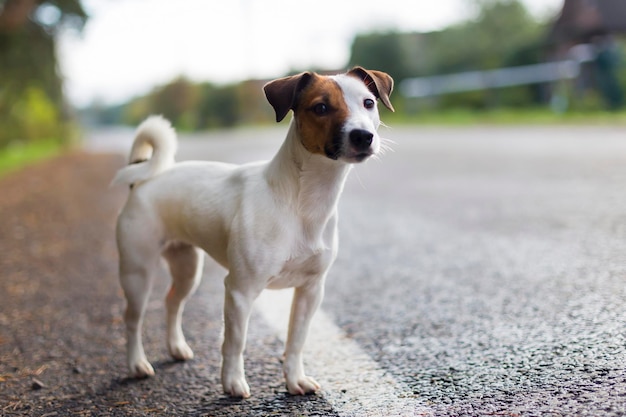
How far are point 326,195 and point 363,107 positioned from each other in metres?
0.37

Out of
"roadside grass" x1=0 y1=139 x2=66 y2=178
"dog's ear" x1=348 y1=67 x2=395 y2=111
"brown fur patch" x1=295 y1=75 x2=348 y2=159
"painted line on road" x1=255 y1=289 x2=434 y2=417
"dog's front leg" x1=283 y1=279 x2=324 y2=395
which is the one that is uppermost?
"dog's ear" x1=348 y1=67 x2=395 y2=111

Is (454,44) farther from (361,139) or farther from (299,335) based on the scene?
(361,139)

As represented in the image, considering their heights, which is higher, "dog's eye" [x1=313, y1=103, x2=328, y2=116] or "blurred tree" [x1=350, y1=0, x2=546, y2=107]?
"blurred tree" [x1=350, y1=0, x2=546, y2=107]

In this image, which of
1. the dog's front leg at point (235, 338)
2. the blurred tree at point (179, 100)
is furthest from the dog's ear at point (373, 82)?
the blurred tree at point (179, 100)

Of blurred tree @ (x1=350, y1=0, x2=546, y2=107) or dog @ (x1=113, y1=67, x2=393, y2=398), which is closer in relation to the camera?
dog @ (x1=113, y1=67, x2=393, y2=398)

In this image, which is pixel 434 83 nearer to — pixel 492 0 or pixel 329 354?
pixel 492 0

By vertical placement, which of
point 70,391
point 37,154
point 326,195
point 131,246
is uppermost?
point 326,195

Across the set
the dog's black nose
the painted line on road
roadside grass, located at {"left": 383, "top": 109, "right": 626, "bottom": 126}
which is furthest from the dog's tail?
roadside grass, located at {"left": 383, "top": 109, "right": 626, "bottom": 126}

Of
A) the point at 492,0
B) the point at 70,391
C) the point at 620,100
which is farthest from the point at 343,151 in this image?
the point at 492,0

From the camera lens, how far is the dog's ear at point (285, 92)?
2.75 m

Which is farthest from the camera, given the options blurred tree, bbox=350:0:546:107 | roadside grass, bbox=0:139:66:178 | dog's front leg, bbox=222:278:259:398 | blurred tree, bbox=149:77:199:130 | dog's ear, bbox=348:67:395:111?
blurred tree, bbox=149:77:199:130

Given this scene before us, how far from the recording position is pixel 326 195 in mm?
2836

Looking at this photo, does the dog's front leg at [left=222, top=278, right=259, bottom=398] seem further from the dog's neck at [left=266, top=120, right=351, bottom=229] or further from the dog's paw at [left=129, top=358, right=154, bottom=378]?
the dog's paw at [left=129, top=358, right=154, bottom=378]

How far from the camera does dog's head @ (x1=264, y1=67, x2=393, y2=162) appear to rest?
8.51 feet
